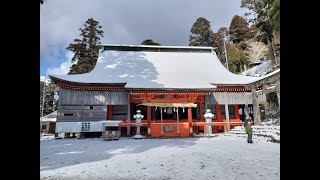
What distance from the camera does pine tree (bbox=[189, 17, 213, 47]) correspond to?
4941 centimetres

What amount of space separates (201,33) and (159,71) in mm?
29043

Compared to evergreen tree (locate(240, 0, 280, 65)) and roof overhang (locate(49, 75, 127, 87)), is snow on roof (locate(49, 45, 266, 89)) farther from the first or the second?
evergreen tree (locate(240, 0, 280, 65))

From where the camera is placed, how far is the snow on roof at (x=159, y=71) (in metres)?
20.3

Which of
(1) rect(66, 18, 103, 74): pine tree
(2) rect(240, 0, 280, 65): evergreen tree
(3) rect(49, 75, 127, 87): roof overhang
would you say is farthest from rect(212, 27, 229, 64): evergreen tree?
(3) rect(49, 75, 127, 87): roof overhang

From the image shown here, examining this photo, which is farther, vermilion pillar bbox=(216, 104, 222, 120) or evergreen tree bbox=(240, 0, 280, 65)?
evergreen tree bbox=(240, 0, 280, 65)

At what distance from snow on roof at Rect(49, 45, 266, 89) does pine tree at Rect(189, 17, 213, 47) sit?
23.1 metres

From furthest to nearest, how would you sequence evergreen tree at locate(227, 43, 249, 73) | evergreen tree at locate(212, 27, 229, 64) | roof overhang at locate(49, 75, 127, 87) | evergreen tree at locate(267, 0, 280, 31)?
evergreen tree at locate(212, 27, 229, 64) < evergreen tree at locate(227, 43, 249, 73) < roof overhang at locate(49, 75, 127, 87) < evergreen tree at locate(267, 0, 280, 31)

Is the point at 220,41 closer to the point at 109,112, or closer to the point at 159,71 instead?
the point at 159,71

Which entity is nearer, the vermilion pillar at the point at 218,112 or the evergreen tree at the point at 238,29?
the vermilion pillar at the point at 218,112

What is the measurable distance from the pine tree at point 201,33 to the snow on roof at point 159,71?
2312 cm

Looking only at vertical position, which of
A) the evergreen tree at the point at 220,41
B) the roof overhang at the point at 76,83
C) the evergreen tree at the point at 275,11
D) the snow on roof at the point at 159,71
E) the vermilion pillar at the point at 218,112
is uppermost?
the evergreen tree at the point at 220,41

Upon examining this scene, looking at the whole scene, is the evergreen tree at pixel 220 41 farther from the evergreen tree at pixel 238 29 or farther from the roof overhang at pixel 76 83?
the roof overhang at pixel 76 83

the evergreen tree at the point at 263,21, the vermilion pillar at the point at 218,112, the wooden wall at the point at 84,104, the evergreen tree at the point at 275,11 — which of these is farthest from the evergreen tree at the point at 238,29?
the wooden wall at the point at 84,104

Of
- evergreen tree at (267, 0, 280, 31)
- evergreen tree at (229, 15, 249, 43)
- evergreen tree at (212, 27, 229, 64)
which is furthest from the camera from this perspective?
evergreen tree at (212, 27, 229, 64)
